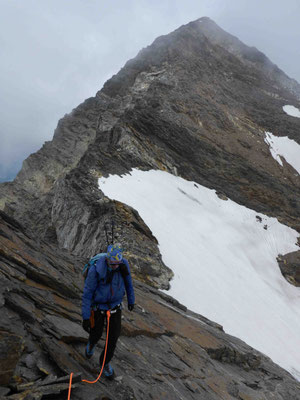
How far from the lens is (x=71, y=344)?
5309 millimetres

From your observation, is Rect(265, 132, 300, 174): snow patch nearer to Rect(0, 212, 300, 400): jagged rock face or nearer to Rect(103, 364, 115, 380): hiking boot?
Rect(0, 212, 300, 400): jagged rock face

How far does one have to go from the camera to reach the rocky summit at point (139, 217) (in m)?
5.04

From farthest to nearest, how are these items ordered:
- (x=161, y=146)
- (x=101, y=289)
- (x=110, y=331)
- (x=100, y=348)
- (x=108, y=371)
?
(x=161, y=146)
(x=100, y=348)
(x=110, y=331)
(x=101, y=289)
(x=108, y=371)

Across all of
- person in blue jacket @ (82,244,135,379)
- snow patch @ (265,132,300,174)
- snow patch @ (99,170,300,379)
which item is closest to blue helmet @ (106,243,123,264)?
person in blue jacket @ (82,244,135,379)

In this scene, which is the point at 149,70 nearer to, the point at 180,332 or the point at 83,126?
the point at 83,126

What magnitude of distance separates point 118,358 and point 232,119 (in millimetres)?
35652

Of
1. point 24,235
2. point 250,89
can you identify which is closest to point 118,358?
point 24,235

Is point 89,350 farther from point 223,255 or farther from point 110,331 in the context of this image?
point 223,255

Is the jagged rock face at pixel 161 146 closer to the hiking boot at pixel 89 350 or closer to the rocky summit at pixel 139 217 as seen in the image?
the rocky summit at pixel 139 217

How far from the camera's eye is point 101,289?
523 cm

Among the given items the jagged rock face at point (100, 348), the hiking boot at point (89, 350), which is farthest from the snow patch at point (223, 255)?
the hiking boot at point (89, 350)

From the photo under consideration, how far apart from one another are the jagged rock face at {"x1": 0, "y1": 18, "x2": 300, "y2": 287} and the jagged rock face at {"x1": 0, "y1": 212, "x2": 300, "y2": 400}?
4.47 metres

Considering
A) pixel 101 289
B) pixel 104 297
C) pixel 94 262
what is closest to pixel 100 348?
pixel 104 297

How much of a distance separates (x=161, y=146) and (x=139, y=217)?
14.2m
